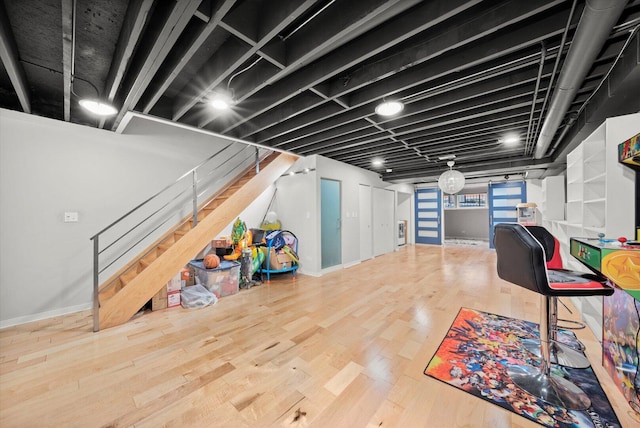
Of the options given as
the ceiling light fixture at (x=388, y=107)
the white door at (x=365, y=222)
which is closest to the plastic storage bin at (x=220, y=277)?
the ceiling light fixture at (x=388, y=107)

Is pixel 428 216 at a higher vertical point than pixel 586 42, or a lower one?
lower

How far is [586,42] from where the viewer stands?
155 centimetres

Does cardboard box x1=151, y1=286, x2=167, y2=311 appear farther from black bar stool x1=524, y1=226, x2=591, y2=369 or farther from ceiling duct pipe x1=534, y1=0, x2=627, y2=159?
ceiling duct pipe x1=534, y1=0, x2=627, y2=159

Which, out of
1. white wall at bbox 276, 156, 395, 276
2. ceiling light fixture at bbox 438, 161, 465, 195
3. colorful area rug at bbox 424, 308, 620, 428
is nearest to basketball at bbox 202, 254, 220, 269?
white wall at bbox 276, 156, 395, 276

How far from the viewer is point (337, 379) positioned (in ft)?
6.00

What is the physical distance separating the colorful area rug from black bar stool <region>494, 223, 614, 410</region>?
69 millimetres

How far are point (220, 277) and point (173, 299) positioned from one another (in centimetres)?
67

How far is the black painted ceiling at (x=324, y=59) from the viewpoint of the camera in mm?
1619

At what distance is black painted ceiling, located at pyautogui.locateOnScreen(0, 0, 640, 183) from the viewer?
1.62 meters

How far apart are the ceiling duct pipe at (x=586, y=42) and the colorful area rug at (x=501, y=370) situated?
2.38 meters

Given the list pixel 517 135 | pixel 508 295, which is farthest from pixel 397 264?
pixel 517 135

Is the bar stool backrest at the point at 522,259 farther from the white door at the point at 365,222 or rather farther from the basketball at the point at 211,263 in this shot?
the white door at the point at 365,222

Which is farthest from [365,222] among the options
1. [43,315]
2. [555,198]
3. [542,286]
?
[43,315]

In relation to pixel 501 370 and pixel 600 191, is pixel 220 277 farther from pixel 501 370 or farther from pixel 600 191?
pixel 600 191
